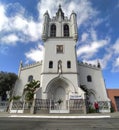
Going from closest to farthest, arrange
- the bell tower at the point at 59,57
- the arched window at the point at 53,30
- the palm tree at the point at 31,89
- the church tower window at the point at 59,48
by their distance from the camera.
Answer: the palm tree at the point at 31,89
the bell tower at the point at 59,57
the church tower window at the point at 59,48
the arched window at the point at 53,30

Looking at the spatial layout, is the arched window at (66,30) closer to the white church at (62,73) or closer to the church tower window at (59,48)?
the white church at (62,73)

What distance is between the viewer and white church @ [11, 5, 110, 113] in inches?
850

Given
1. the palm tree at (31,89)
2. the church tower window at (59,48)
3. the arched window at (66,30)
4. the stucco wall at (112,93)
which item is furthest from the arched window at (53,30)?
the stucco wall at (112,93)

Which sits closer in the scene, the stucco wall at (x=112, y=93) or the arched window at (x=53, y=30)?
the stucco wall at (x=112, y=93)

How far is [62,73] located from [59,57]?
353cm

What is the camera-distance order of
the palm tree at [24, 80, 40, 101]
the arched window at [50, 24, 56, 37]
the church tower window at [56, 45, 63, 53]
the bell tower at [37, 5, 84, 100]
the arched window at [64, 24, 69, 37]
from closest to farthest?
the palm tree at [24, 80, 40, 101]
the bell tower at [37, 5, 84, 100]
the church tower window at [56, 45, 63, 53]
the arched window at [50, 24, 56, 37]
the arched window at [64, 24, 69, 37]

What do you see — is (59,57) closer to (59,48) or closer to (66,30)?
(59,48)

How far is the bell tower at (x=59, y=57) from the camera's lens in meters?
22.0

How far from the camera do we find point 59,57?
80.4 ft

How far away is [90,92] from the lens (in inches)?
961

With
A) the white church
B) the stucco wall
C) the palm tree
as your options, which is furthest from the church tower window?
the stucco wall

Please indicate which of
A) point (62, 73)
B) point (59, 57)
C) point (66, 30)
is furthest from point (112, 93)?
point (66, 30)

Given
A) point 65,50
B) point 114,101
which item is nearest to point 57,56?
point 65,50

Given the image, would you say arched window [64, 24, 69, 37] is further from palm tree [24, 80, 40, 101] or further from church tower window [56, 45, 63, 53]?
palm tree [24, 80, 40, 101]
